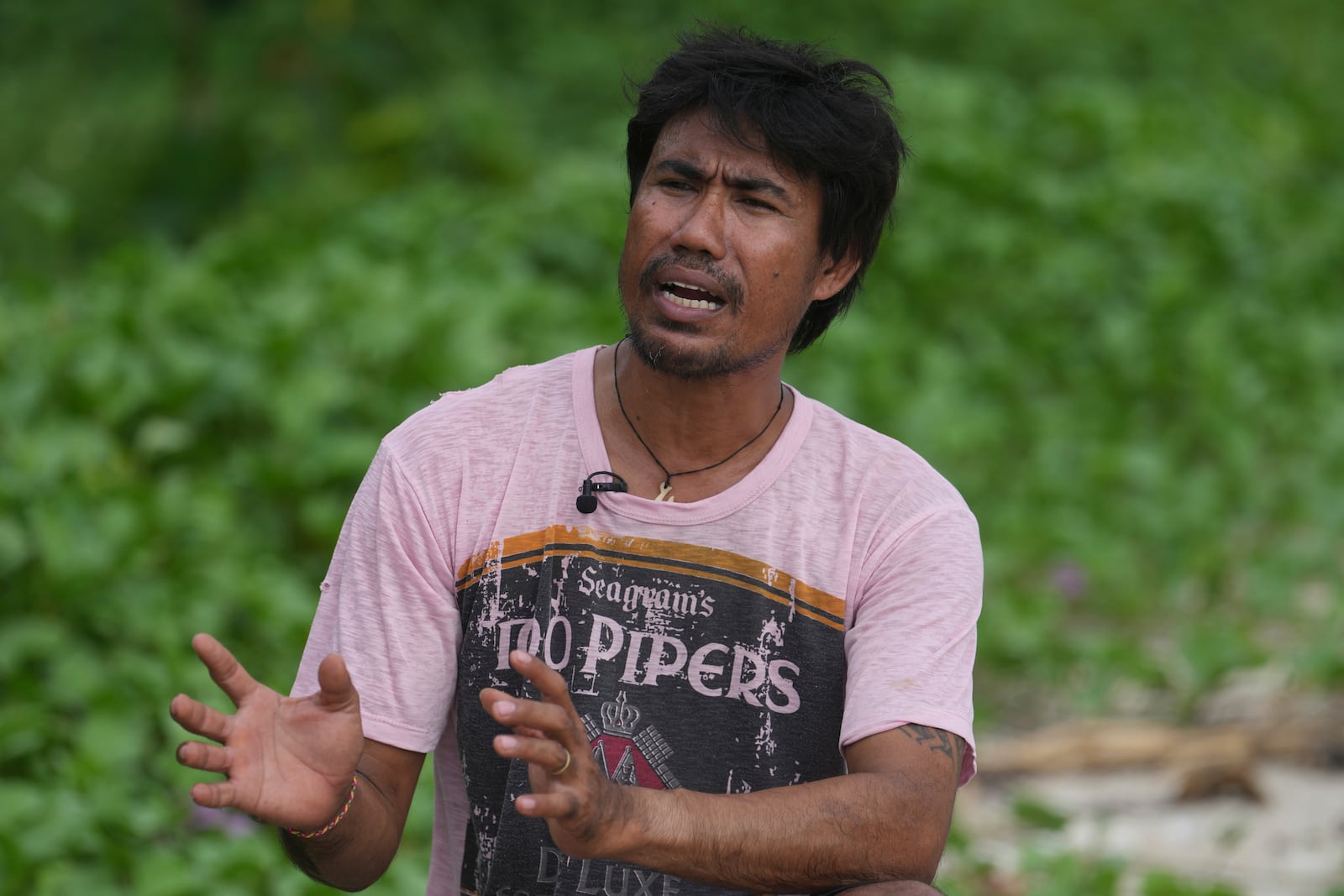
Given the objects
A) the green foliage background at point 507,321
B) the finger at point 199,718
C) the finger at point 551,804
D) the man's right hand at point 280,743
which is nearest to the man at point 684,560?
the man's right hand at point 280,743

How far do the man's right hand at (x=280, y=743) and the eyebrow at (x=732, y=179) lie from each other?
2.66ft

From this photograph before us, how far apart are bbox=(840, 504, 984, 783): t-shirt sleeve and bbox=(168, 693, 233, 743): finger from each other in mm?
789

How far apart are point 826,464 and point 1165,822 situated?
2.49 m

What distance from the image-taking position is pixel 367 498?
220 centimetres

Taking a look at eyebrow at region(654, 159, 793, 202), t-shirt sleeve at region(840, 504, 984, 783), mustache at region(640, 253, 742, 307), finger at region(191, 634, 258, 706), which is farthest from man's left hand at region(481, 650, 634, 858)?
eyebrow at region(654, 159, 793, 202)

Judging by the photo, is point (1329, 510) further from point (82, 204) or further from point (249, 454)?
point (82, 204)

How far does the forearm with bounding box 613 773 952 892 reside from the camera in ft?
6.05

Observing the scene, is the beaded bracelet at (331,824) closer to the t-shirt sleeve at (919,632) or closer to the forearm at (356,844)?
the forearm at (356,844)

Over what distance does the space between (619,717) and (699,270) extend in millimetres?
617

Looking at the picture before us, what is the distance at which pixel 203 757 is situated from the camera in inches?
68.6

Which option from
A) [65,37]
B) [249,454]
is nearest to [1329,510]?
[249,454]

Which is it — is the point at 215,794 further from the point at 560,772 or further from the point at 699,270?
the point at 699,270

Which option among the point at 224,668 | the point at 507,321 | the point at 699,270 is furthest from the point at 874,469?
the point at 507,321

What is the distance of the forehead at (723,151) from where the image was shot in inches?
85.1
